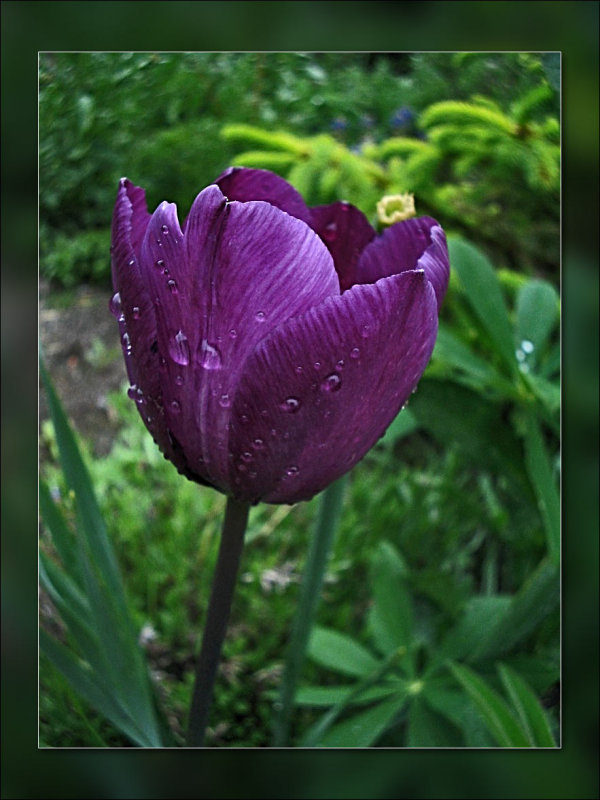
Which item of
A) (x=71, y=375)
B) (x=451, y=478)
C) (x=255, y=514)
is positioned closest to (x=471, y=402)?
(x=451, y=478)

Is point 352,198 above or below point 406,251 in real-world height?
above

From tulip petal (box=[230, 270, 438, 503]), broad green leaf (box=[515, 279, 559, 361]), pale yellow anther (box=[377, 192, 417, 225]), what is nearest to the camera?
tulip petal (box=[230, 270, 438, 503])

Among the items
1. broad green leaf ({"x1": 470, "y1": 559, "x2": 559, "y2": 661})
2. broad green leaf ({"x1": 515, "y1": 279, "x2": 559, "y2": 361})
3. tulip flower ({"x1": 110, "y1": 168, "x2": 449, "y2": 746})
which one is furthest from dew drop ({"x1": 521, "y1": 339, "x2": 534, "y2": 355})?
tulip flower ({"x1": 110, "y1": 168, "x2": 449, "y2": 746})

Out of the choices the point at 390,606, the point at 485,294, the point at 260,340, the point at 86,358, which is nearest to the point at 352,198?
the point at 485,294

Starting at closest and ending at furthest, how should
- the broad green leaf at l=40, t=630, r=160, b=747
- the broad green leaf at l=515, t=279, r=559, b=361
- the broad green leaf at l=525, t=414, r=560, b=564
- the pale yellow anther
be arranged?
1. the pale yellow anther
2. the broad green leaf at l=40, t=630, r=160, b=747
3. the broad green leaf at l=525, t=414, r=560, b=564
4. the broad green leaf at l=515, t=279, r=559, b=361

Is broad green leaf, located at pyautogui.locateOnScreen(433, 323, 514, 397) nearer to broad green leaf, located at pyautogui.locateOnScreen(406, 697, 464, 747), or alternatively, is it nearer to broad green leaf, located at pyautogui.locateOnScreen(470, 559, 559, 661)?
broad green leaf, located at pyautogui.locateOnScreen(470, 559, 559, 661)

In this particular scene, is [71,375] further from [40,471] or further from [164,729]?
[164,729]

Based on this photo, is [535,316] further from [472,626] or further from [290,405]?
[290,405]
